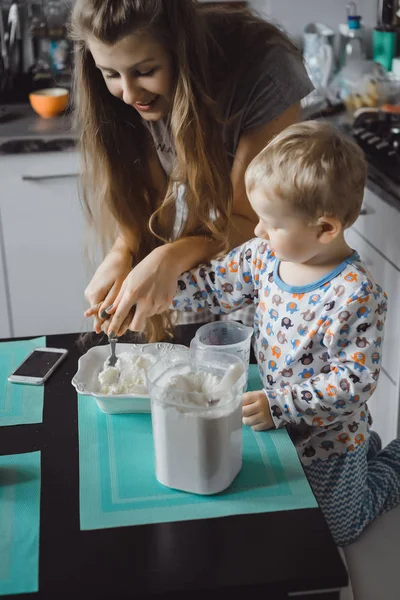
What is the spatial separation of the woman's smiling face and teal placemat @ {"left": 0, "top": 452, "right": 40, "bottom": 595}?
65 centimetres

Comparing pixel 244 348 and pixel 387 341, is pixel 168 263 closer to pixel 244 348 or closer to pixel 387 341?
pixel 244 348

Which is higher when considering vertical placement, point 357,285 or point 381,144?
point 357,285

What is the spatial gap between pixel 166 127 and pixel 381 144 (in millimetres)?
854

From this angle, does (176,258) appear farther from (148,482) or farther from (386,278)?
(386,278)

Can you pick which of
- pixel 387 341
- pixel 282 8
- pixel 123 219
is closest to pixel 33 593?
pixel 123 219

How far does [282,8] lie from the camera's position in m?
2.91

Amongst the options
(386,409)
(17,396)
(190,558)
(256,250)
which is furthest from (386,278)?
(190,558)

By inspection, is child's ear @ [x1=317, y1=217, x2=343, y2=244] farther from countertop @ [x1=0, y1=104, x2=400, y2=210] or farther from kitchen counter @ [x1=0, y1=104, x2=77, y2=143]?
kitchen counter @ [x1=0, y1=104, x2=77, y2=143]

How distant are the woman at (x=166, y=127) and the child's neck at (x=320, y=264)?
8.9 inches

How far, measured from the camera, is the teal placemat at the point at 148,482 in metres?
0.94

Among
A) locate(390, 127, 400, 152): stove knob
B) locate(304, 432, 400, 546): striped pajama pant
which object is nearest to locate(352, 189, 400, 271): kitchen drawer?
locate(390, 127, 400, 152): stove knob

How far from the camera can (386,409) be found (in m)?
2.06

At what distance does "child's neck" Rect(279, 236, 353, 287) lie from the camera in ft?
3.90

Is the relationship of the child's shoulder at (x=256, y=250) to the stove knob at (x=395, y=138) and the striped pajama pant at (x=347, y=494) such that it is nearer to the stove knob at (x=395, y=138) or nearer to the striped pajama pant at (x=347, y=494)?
the striped pajama pant at (x=347, y=494)
